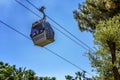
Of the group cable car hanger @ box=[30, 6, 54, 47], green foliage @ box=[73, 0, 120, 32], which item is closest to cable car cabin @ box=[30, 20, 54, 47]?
cable car hanger @ box=[30, 6, 54, 47]

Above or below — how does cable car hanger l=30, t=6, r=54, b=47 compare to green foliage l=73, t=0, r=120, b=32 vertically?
below

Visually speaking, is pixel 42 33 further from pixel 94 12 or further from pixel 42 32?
pixel 94 12

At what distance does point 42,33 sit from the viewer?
14.3 m

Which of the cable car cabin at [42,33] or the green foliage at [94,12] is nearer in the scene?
the cable car cabin at [42,33]

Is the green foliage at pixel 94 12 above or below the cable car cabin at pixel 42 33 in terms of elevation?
above

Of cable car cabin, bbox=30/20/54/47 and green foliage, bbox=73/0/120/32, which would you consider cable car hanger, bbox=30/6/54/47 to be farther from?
green foliage, bbox=73/0/120/32

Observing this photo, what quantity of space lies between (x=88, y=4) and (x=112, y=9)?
395cm

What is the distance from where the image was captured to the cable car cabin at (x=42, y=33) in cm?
1369

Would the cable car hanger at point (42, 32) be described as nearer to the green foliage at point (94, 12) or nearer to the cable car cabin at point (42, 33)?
the cable car cabin at point (42, 33)

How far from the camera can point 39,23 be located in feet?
48.9

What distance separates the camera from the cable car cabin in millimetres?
13688

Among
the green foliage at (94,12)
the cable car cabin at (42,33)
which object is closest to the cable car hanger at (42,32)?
the cable car cabin at (42,33)

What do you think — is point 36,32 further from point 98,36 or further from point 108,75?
point 108,75

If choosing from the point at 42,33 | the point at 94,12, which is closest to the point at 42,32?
the point at 42,33
